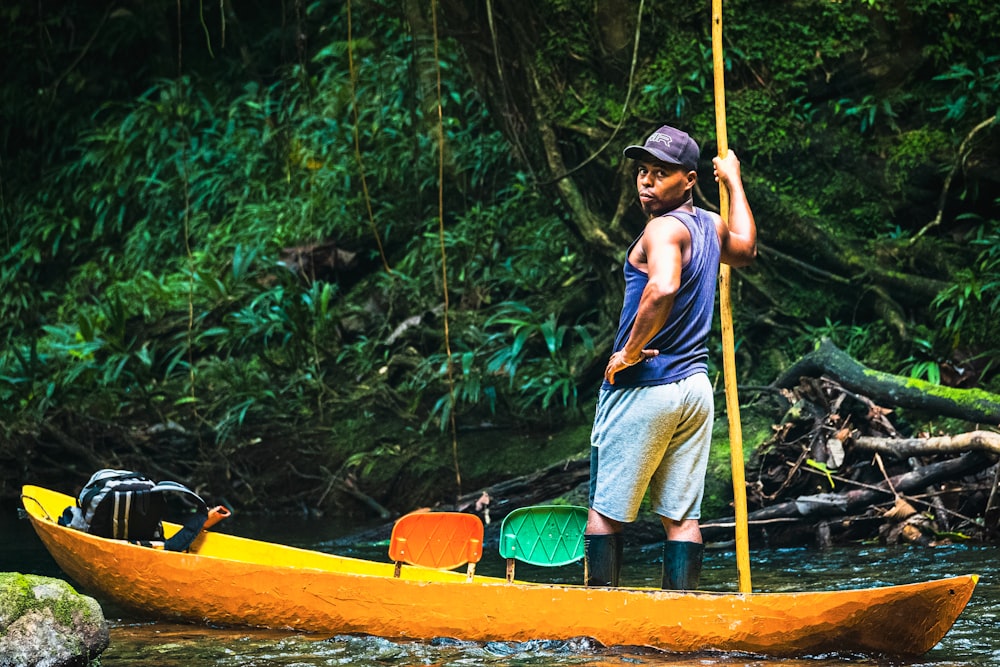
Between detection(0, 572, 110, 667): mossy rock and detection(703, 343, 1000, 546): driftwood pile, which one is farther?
detection(703, 343, 1000, 546): driftwood pile

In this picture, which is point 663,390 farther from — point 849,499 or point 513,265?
point 513,265

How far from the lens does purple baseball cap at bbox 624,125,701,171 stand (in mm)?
4125

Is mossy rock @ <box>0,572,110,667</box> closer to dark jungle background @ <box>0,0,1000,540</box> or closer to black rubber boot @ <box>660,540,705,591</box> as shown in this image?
black rubber boot @ <box>660,540,705,591</box>

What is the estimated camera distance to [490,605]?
4.21 metres

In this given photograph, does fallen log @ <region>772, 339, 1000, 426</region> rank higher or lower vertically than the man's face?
lower

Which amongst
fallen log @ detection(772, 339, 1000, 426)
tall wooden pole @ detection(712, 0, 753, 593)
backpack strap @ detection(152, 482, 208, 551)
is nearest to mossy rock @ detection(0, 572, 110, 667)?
backpack strap @ detection(152, 482, 208, 551)

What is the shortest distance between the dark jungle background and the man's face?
2067 mm

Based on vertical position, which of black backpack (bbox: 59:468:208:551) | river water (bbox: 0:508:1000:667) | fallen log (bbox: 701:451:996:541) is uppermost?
fallen log (bbox: 701:451:996:541)

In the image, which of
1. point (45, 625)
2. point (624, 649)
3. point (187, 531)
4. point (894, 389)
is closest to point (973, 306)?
point (894, 389)

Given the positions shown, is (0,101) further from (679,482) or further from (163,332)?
(679,482)

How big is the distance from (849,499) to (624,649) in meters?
2.93

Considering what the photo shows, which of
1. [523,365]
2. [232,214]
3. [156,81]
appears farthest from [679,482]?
[156,81]

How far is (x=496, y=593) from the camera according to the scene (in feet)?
13.7

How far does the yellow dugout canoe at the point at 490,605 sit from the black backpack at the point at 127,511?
0.13m
